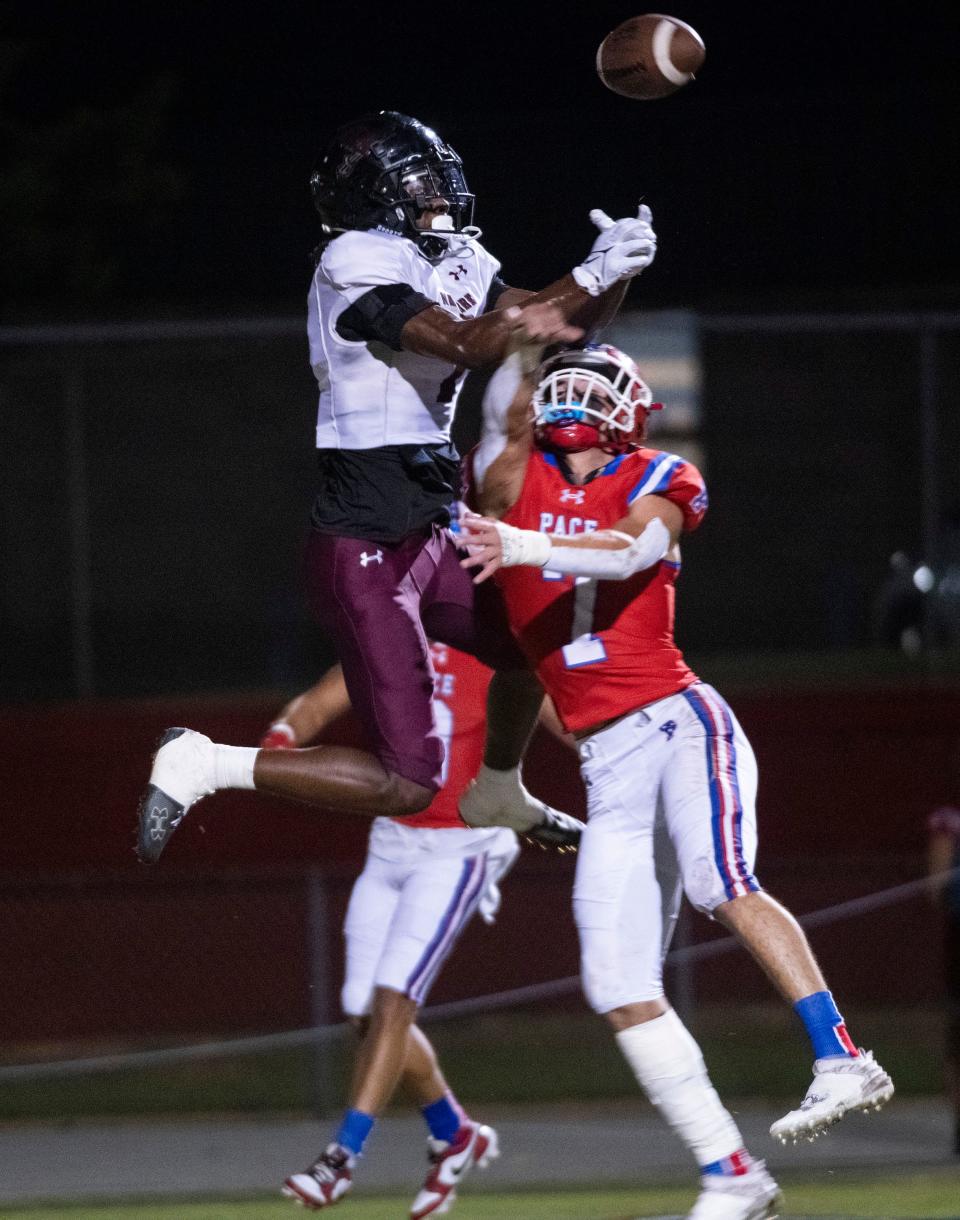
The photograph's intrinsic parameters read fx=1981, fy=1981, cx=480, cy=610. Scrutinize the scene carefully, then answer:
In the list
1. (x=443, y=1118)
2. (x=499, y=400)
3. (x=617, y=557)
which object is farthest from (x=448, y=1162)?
(x=499, y=400)

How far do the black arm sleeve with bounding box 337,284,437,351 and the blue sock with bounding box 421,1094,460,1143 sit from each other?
2627 millimetres

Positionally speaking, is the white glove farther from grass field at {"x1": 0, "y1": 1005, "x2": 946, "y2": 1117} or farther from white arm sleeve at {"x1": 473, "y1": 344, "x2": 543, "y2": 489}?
grass field at {"x1": 0, "y1": 1005, "x2": 946, "y2": 1117}

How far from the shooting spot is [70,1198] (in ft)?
22.4

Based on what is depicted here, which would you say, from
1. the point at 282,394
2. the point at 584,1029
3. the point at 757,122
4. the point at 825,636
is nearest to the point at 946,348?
the point at 757,122

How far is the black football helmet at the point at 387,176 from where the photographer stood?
4.95 metres

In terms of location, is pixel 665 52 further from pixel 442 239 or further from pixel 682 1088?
pixel 682 1088

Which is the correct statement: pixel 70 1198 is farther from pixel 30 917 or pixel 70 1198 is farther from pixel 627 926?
pixel 627 926

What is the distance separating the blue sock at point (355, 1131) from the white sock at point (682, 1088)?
134cm

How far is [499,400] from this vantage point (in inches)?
200

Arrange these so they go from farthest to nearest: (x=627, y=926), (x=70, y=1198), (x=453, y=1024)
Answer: (x=453, y=1024) → (x=70, y=1198) → (x=627, y=926)

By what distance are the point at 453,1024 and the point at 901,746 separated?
2.53 metres

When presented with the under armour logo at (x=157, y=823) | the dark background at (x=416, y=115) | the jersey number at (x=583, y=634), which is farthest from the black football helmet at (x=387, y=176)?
the dark background at (x=416, y=115)

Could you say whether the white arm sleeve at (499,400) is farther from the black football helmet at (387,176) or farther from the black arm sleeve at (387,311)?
the black football helmet at (387,176)

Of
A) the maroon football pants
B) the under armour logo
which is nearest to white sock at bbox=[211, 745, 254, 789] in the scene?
the under armour logo
